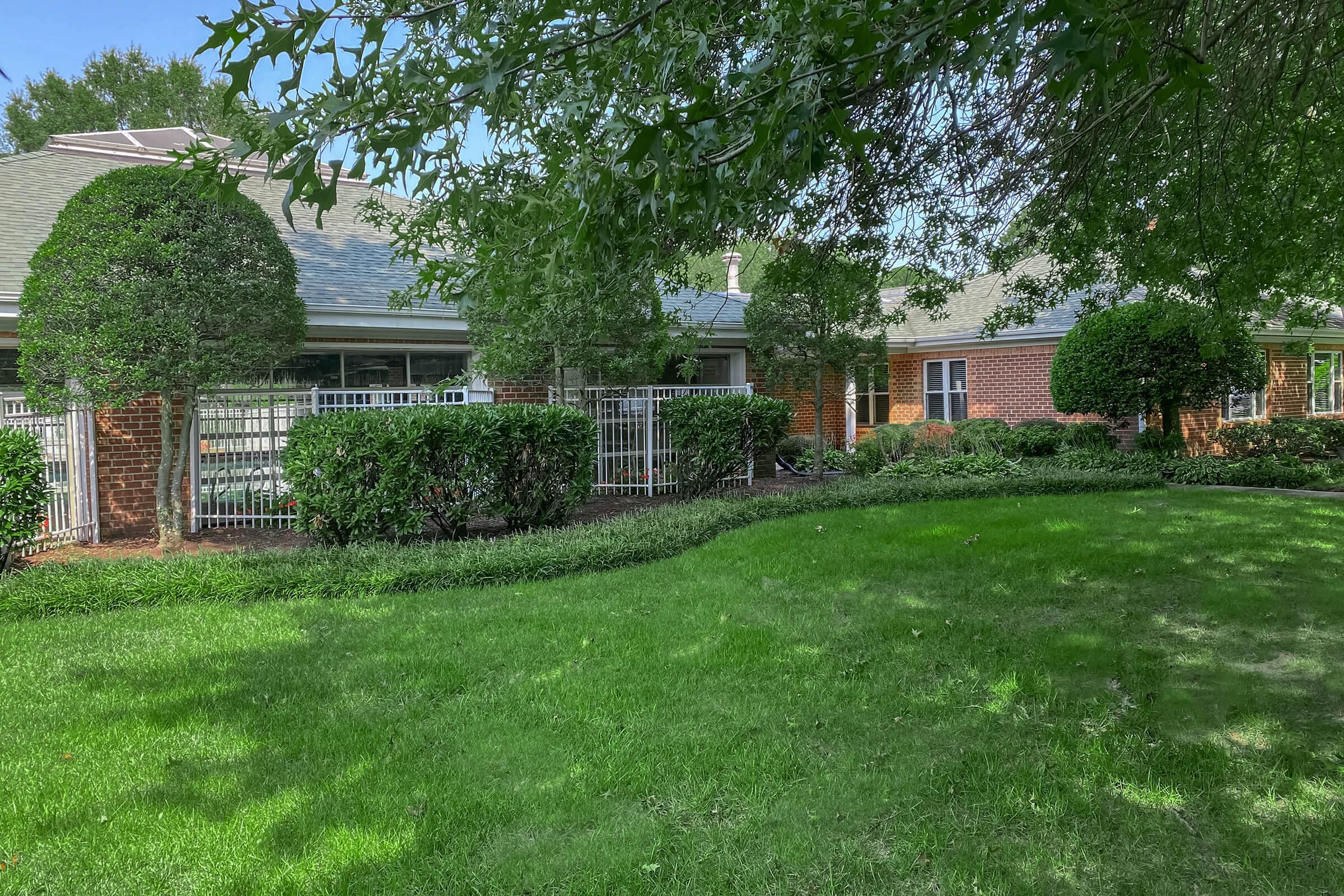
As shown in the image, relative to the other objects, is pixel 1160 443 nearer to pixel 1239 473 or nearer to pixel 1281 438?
pixel 1239 473

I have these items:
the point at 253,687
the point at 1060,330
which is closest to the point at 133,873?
the point at 253,687

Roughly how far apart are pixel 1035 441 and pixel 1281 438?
4469mm

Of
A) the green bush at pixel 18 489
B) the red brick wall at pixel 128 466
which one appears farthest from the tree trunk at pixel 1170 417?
the green bush at pixel 18 489

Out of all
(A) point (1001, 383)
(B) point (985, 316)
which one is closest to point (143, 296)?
(B) point (985, 316)

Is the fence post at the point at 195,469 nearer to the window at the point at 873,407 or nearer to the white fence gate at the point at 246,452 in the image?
the white fence gate at the point at 246,452

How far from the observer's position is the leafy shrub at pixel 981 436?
1495 cm

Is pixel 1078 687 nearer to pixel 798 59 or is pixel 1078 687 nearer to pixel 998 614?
pixel 998 614

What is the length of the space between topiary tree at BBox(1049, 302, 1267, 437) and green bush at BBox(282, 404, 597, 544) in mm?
9324

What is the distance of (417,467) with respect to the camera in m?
7.77

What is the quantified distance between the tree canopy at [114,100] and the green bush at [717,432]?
23320mm

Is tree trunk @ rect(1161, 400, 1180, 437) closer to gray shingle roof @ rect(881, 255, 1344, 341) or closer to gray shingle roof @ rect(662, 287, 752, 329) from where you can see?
gray shingle roof @ rect(881, 255, 1344, 341)

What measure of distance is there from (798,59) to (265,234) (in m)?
7.06

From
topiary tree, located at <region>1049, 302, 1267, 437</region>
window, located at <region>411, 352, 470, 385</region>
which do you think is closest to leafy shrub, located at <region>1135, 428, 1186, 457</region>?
topiary tree, located at <region>1049, 302, 1267, 437</region>

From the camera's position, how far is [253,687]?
4395 mm
